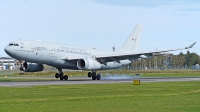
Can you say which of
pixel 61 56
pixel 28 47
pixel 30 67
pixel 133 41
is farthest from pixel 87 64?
pixel 133 41

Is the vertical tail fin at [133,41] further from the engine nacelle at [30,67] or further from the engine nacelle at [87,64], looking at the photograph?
the engine nacelle at [30,67]

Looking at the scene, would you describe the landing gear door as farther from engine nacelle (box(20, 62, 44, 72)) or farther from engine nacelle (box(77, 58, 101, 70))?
engine nacelle (box(77, 58, 101, 70))

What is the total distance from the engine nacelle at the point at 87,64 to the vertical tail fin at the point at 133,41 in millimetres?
14005

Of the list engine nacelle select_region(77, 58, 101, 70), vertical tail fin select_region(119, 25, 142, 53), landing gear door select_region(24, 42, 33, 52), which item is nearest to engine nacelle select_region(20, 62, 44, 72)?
landing gear door select_region(24, 42, 33, 52)

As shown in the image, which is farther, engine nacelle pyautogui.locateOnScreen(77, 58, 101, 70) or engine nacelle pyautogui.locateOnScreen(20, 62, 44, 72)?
engine nacelle pyautogui.locateOnScreen(20, 62, 44, 72)

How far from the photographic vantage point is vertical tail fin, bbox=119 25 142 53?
75.1m

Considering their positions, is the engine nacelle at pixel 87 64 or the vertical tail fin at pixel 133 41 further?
the vertical tail fin at pixel 133 41

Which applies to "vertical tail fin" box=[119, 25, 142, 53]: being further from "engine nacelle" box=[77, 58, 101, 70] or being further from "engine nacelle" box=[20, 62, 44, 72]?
"engine nacelle" box=[20, 62, 44, 72]

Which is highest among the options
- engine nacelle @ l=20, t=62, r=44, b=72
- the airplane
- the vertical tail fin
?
the vertical tail fin

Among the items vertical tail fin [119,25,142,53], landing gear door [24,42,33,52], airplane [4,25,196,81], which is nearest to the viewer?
landing gear door [24,42,33,52]

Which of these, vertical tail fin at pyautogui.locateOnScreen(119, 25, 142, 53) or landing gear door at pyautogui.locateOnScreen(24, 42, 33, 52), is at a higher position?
vertical tail fin at pyautogui.locateOnScreen(119, 25, 142, 53)

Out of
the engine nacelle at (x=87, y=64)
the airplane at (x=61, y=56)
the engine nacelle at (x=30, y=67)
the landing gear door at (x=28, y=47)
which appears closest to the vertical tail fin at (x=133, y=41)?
the airplane at (x=61, y=56)

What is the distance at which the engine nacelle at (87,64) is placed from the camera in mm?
60156

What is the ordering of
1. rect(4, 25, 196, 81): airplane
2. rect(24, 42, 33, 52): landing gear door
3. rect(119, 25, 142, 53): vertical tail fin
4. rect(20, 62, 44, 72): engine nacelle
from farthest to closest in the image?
rect(119, 25, 142, 53): vertical tail fin, rect(20, 62, 44, 72): engine nacelle, rect(4, 25, 196, 81): airplane, rect(24, 42, 33, 52): landing gear door
